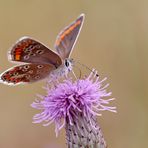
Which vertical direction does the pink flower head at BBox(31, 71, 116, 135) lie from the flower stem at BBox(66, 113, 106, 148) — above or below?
above

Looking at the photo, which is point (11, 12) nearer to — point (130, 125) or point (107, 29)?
point (107, 29)

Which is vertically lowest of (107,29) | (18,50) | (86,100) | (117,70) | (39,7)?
(86,100)

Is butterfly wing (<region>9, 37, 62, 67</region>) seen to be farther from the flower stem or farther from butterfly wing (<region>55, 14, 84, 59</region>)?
the flower stem

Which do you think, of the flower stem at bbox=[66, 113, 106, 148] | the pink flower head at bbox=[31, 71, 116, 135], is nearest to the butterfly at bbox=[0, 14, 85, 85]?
the pink flower head at bbox=[31, 71, 116, 135]

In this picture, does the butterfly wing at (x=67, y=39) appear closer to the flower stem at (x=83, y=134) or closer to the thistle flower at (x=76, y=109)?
the thistle flower at (x=76, y=109)

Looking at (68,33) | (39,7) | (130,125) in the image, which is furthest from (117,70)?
(68,33)

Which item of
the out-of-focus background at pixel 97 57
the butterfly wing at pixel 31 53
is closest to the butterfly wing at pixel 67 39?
the butterfly wing at pixel 31 53
